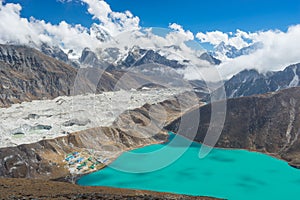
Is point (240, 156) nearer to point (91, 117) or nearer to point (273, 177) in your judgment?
point (273, 177)

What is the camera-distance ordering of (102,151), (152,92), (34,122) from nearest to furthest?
(102,151) → (34,122) → (152,92)

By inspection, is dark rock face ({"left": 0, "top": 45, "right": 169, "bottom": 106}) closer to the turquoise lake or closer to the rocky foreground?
the turquoise lake

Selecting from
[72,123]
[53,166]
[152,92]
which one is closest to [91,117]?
[72,123]

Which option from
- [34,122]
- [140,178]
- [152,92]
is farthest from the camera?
[152,92]

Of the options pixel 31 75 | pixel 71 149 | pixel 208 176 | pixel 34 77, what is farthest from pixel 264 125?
pixel 31 75

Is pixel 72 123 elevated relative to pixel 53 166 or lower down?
elevated

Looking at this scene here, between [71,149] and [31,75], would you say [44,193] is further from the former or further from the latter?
[31,75]

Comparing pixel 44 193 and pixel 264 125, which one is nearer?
pixel 44 193
